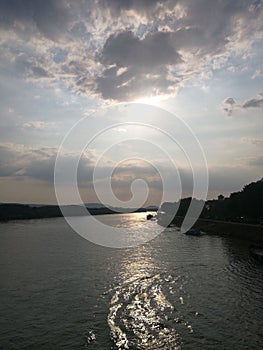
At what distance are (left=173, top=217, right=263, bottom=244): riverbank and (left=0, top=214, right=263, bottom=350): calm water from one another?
26.5 m

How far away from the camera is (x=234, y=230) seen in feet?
300

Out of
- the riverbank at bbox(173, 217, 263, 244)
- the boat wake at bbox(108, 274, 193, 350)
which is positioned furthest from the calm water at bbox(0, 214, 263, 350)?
the riverbank at bbox(173, 217, 263, 244)

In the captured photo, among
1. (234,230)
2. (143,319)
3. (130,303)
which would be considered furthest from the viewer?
(234,230)

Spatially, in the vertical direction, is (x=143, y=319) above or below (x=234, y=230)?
below

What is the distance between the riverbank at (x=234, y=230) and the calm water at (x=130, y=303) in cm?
2653

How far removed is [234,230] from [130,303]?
2743 inches

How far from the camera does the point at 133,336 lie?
21.6m

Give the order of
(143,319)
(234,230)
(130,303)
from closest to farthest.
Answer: (143,319) → (130,303) → (234,230)

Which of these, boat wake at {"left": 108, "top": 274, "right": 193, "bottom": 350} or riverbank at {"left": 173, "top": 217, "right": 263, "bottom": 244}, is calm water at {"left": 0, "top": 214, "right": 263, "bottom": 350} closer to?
boat wake at {"left": 108, "top": 274, "right": 193, "bottom": 350}

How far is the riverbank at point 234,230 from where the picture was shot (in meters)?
76.1

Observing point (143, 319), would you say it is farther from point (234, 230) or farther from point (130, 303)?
point (234, 230)

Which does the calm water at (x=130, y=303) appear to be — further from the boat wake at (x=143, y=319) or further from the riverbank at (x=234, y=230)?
the riverbank at (x=234, y=230)

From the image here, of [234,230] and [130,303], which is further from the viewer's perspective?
[234,230]

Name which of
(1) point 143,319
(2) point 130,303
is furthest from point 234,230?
(1) point 143,319
